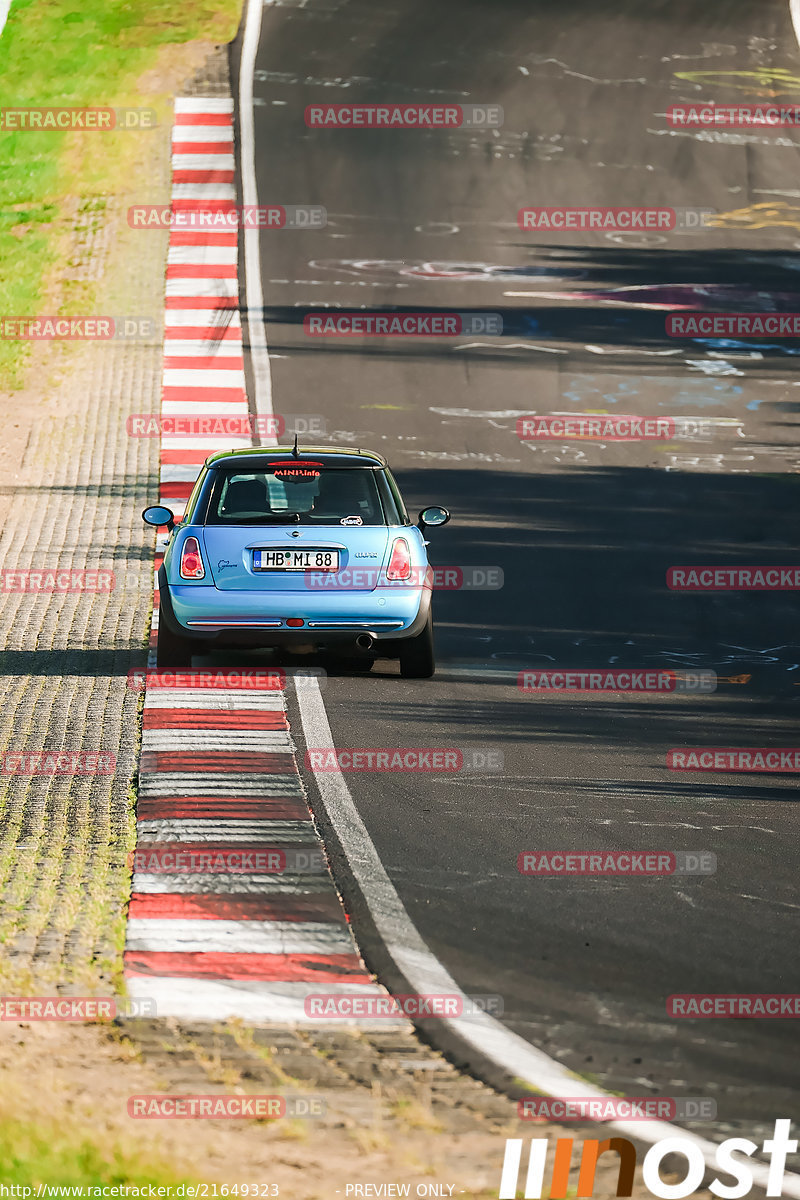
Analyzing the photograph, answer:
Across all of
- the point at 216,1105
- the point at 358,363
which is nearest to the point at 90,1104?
the point at 216,1105

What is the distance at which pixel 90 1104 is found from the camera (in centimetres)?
513

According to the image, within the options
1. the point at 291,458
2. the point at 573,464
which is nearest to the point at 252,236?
the point at 573,464

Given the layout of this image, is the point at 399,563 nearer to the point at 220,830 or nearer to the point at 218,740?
the point at 218,740

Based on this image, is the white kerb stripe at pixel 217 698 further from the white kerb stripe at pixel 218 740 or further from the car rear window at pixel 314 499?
the car rear window at pixel 314 499

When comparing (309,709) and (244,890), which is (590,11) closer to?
(309,709)

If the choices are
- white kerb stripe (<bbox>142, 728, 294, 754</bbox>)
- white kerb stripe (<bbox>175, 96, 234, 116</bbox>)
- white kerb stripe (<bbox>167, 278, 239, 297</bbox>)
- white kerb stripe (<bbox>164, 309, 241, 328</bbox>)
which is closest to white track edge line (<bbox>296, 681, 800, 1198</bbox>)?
white kerb stripe (<bbox>142, 728, 294, 754</bbox>)

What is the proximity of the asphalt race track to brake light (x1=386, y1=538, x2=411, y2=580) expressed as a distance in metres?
0.89

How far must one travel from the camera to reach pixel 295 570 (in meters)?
11.1

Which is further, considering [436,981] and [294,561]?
[294,561]

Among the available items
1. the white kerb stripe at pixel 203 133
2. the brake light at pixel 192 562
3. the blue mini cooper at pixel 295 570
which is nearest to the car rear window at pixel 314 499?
the blue mini cooper at pixel 295 570

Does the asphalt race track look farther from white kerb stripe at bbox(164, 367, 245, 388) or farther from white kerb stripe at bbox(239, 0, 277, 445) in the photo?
white kerb stripe at bbox(164, 367, 245, 388)

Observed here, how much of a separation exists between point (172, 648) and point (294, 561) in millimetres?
1158

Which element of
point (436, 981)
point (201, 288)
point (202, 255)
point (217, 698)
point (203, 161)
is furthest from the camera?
point (203, 161)

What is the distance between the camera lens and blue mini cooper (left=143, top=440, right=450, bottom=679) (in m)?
11.1
